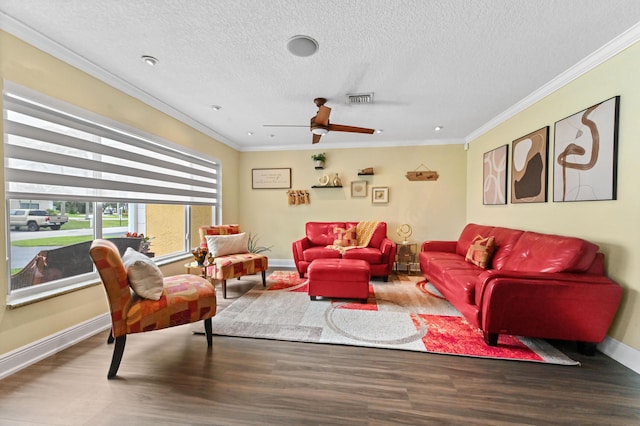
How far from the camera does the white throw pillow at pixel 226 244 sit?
3637 millimetres

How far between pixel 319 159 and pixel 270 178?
1.16m

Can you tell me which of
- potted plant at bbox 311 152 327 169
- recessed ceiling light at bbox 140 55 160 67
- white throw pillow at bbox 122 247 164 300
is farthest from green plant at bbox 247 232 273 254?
recessed ceiling light at bbox 140 55 160 67

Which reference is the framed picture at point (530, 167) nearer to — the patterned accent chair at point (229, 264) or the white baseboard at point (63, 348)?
the white baseboard at point (63, 348)

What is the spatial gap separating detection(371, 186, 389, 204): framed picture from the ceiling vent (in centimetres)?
217

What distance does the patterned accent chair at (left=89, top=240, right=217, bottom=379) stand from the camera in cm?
171

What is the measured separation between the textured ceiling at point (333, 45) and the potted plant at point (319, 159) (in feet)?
5.45

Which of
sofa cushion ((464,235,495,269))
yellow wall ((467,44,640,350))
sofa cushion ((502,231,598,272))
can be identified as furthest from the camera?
sofa cushion ((464,235,495,269))

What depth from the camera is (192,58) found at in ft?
7.24

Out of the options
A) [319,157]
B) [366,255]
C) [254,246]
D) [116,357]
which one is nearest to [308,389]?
[116,357]

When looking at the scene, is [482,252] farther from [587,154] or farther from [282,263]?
[282,263]

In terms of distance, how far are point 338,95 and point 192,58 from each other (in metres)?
1.55

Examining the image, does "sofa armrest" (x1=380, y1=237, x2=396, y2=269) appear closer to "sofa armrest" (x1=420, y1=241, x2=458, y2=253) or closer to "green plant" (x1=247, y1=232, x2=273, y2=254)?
"sofa armrest" (x1=420, y1=241, x2=458, y2=253)

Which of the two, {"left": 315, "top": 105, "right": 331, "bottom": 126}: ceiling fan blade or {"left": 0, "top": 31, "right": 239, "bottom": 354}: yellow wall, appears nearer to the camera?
{"left": 0, "top": 31, "right": 239, "bottom": 354}: yellow wall

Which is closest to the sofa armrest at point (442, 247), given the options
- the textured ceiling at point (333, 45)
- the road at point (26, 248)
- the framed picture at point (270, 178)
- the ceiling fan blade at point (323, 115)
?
the textured ceiling at point (333, 45)
